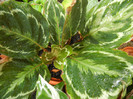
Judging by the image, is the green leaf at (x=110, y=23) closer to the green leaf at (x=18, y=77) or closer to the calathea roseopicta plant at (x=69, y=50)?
the calathea roseopicta plant at (x=69, y=50)

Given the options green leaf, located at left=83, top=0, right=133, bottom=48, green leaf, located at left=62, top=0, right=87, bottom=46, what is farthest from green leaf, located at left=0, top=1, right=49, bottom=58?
green leaf, located at left=83, top=0, right=133, bottom=48

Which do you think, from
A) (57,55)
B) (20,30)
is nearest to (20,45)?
(20,30)

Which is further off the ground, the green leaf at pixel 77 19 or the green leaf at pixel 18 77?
the green leaf at pixel 77 19

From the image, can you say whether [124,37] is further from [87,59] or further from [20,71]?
[20,71]

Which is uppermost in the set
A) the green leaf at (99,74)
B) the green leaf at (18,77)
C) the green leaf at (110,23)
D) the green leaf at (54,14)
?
the green leaf at (54,14)

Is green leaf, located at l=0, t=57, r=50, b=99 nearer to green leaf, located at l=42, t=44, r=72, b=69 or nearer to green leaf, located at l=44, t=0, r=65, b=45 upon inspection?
green leaf, located at l=42, t=44, r=72, b=69

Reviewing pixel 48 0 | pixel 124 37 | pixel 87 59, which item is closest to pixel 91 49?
pixel 87 59

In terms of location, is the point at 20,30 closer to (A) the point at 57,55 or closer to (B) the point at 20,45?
(B) the point at 20,45

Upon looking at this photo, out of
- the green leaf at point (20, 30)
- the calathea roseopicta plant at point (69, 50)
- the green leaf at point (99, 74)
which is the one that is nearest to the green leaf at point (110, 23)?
the calathea roseopicta plant at point (69, 50)

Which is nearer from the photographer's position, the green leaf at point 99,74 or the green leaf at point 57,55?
the green leaf at point 99,74
